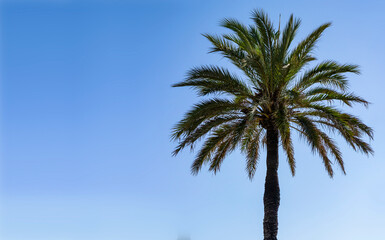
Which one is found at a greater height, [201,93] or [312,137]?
[201,93]

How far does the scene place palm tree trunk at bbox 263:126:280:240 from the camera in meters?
15.6

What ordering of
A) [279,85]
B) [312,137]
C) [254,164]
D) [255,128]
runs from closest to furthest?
[312,137] < [279,85] < [255,128] < [254,164]

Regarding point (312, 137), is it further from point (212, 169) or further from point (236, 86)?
point (212, 169)

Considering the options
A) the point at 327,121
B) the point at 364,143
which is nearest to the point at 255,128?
the point at 327,121

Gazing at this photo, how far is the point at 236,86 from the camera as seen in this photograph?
15.7 meters

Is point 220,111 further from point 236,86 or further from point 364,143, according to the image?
point 364,143

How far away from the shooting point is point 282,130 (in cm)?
1488

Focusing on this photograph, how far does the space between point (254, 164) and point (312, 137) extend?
16.1ft

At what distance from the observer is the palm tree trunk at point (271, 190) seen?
1561cm

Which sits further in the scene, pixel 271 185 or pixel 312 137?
pixel 271 185

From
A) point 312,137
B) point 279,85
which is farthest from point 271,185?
point 279,85

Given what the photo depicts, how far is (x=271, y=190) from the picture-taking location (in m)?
16.1

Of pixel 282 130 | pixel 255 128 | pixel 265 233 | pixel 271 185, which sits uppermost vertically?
pixel 255 128

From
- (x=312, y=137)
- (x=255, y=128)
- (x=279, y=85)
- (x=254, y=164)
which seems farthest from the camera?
(x=254, y=164)
